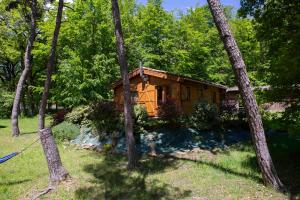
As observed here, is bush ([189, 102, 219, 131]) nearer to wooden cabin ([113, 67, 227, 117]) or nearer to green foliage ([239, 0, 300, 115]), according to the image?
wooden cabin ([113, 67, 227, 117])

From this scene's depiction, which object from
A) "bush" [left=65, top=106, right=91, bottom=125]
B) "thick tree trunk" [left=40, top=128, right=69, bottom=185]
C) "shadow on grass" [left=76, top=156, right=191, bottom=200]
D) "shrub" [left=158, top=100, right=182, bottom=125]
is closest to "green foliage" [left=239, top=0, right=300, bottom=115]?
"shadow on grass" [left=76, top=156, right=191, bottom=200]

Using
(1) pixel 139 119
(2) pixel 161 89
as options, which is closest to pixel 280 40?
(1) pixel 139 119

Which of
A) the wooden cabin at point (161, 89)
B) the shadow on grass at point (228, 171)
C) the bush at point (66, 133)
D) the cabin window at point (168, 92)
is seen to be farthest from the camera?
the cabin window at point (168, 92)

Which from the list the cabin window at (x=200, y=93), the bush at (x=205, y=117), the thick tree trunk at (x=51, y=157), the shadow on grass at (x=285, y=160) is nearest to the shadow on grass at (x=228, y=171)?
the shadow on grass at (x=285, y=160)

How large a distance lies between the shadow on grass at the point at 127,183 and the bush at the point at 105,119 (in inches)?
152

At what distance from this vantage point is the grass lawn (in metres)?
8.28

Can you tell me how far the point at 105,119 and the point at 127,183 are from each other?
293 inches

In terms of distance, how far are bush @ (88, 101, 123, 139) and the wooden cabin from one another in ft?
8.93

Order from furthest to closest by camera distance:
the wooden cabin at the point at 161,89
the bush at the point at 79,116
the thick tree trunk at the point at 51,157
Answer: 1. the wooden cabin at the point at 161,89
2. the bush at the point at 79,116
3. the thick tree trunk at the point at 51,157

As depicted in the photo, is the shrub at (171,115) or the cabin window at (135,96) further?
the cabin window at (135,96)

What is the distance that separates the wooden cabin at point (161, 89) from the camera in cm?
1938

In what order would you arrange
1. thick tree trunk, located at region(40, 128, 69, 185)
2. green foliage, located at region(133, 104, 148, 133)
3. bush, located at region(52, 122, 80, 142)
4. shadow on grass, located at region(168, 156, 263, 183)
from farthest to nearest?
1. bush, located at region(52, 122, 80, 142)
2. green foliage, located at region(133, 104, 148, 133)
3. thick tree trunk, located at region(40, 128, 69, 185)
4. shadow on grass, located at region(168, 156, 263, 183)

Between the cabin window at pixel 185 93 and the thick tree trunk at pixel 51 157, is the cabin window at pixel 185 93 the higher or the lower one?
the higher one

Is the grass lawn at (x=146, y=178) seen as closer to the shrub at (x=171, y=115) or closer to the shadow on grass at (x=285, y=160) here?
the shadow on grass at (x=285, y=160)
